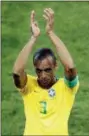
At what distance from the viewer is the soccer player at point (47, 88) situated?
6309 mm

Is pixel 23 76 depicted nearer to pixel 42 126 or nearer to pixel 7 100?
pixel 42 126

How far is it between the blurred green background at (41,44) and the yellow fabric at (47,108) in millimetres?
3504

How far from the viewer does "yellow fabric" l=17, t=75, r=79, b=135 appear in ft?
20.7

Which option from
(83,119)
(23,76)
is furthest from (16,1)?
(23,76)

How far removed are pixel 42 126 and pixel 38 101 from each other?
25 centimetres

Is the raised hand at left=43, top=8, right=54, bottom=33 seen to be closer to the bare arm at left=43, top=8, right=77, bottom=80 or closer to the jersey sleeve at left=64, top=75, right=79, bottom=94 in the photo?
the bare arm at left=43, top=8, right=77, bottom=80

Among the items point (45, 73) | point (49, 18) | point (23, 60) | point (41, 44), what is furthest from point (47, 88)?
point (41, 44)

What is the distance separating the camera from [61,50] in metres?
6.30

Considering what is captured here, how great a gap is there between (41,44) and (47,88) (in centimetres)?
699

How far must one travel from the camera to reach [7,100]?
11203 mm

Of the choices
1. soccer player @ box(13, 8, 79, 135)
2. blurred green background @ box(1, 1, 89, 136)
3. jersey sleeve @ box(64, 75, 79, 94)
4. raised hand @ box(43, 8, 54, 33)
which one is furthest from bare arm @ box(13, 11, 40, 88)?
blurred green background @ box(1, 1, 89, 136)

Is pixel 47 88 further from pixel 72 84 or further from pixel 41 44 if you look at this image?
pixel 41 44

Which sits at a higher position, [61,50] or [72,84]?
[61,50]

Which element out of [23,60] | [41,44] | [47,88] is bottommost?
[47,88]
